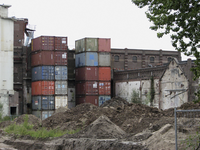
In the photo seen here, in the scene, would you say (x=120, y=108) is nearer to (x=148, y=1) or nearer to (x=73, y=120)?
(x=73, y=120)

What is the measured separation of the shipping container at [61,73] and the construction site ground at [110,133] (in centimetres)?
1444

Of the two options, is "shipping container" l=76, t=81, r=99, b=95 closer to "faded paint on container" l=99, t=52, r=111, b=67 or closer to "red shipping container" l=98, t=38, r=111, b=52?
"faded paint on container" l=99, t=52, r=111, b=67

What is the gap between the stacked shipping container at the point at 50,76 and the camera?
40562 mm

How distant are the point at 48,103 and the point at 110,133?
24711 mm

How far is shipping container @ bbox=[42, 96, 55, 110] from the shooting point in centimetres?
4044

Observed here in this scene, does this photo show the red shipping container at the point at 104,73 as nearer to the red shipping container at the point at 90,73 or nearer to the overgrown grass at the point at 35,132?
the red shipping container at the point at 90,73

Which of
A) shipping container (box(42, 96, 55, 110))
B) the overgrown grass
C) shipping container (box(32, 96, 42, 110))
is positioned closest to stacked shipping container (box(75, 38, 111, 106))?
shipping container (box(42, 96, 55, 110))

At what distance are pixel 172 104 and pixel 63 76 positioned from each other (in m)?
14.2

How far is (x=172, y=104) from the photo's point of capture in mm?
35188

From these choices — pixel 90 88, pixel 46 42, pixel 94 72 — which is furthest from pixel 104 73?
pixel 46 42

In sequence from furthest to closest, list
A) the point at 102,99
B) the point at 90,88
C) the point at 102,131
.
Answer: the point at 102,99 < the point at 90,88 < the point at 102,131

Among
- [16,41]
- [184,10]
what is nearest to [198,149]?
[184,10]

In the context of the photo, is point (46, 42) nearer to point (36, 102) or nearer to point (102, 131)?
point (36, 102)

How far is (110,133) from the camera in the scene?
16.8 metres
